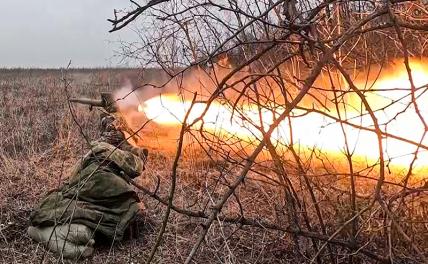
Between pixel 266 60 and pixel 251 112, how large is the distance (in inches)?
52.7

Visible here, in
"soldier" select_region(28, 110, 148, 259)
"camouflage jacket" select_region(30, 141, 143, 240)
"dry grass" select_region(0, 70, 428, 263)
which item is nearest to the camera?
"dry grass" select_region(0, 70, 428, 263)

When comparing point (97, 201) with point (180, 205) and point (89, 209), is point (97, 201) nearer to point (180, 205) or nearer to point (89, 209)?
point (89, 209)

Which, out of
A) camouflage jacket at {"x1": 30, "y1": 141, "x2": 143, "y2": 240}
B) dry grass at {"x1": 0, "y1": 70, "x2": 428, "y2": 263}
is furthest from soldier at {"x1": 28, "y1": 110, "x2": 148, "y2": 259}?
dry grass at {"x1": 0, "y1": 70, "x2": 428, "y2": 263}

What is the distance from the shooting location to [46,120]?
477 inches

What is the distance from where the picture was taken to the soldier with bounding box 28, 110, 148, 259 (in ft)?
16.9

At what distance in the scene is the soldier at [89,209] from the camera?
516cm

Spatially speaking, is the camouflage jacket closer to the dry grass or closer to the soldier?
the soldier

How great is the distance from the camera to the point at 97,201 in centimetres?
→ 548

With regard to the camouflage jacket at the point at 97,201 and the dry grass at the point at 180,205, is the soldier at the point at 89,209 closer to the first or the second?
the camouflage jacket at the point at 97,201


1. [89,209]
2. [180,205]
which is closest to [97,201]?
[89,209]

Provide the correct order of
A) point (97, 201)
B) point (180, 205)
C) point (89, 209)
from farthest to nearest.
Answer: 1. point (180, 205)
2. point (97, 201)
3. point (89, 209)

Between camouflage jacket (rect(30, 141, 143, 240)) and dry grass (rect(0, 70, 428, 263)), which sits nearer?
dry grass (rect(0, 70, 428, 263))

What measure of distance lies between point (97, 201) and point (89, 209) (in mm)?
136

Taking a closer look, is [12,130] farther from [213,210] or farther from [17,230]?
[213,210]
